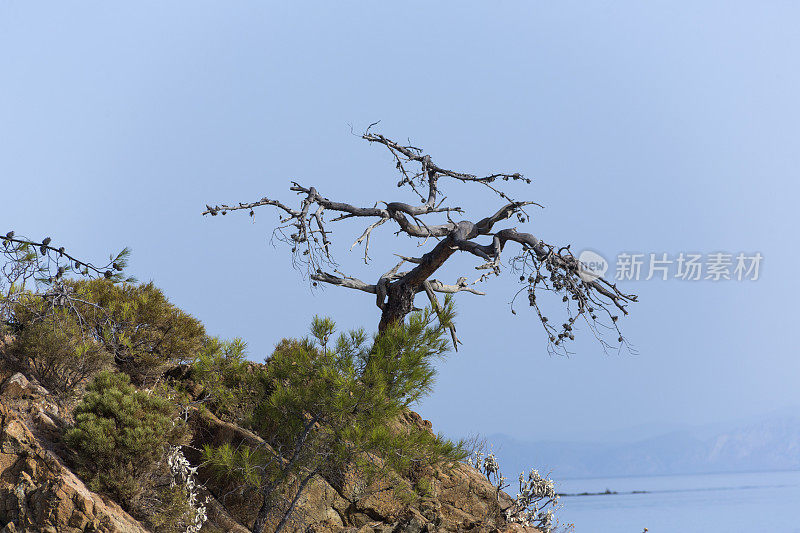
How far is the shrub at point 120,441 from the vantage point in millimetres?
7609

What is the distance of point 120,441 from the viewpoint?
7695mm

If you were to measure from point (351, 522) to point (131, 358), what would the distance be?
4.28 metres

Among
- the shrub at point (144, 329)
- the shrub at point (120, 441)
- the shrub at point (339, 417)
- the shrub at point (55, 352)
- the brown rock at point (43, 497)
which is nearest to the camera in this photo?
the brown rock at point (43, 497)

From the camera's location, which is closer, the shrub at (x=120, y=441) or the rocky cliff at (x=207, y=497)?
the rocky cliff at (x=207, y=497)

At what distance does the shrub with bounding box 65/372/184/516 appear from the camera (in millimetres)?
7609

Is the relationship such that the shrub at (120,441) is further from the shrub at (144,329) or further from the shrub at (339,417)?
the shrub at (144,329)

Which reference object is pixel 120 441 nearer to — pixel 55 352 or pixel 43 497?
pixel 43 497

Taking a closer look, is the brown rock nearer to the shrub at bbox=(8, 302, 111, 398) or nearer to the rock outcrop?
the rock outcrop

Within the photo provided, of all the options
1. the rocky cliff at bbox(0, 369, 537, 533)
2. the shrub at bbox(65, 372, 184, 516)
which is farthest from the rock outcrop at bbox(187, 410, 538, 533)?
the shrub at bbox(65, 372, 184, 516)

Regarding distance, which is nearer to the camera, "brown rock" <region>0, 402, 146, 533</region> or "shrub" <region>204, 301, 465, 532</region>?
"brown rock" <region>0, 402, 146, 533</region>

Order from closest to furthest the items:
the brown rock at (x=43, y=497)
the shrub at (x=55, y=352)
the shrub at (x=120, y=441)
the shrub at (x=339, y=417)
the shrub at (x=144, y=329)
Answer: the brown rock at (x=43, y=497) → the shrub at (x=120, y=441) → the shrub at (x=339, y=417) → the shrub at (x=55, y=352) → the shrub at (x=144, y=329)

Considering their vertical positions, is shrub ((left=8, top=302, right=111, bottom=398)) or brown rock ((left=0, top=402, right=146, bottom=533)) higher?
shrub ((left=8, top=302, right=111, bottom=398))

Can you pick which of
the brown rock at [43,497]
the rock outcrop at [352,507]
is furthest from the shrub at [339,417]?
the brown rock at [43,497]

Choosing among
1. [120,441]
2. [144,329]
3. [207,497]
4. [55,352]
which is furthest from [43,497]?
[144,329]
